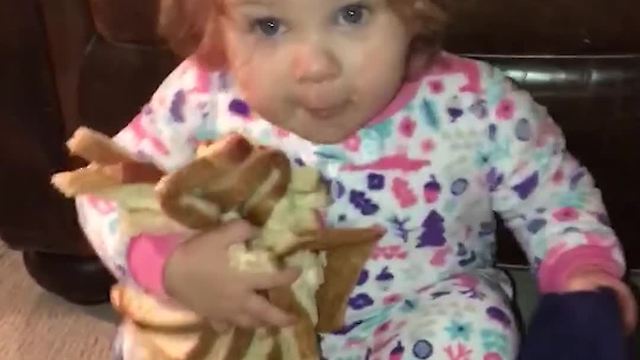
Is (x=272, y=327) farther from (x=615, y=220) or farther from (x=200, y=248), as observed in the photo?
(x=615, y=220)

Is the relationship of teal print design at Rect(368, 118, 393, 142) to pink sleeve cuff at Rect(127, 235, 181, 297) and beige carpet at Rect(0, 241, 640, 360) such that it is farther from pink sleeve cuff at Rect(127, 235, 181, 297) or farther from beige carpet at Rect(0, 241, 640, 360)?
beige carpet at Rect(0, 241, 640, 360)

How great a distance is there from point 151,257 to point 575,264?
29 centimetres

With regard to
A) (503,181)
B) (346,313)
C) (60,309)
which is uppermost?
(503,181)

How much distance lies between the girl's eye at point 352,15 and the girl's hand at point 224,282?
0.15 metres

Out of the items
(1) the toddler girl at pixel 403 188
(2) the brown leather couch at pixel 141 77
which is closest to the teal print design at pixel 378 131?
(1) the toddler girl at pixel 403 188

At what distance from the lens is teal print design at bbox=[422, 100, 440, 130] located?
35.8 inches

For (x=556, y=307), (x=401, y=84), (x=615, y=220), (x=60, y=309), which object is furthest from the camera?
(x=60, y=309)

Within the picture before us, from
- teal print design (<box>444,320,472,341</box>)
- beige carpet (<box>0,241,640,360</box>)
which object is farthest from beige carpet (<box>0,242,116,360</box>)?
teal print design (<box>444,320,472,341</box>)

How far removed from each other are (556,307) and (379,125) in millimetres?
195

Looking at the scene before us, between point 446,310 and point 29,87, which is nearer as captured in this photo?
point 446,310

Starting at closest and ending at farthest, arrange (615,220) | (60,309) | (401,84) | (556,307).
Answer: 1. (556,307)
2. (401,84)
3. (615,220)
4. (60,309)

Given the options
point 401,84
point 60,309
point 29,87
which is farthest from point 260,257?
point 60,309

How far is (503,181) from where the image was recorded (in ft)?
3.01

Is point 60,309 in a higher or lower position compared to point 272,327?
lower
